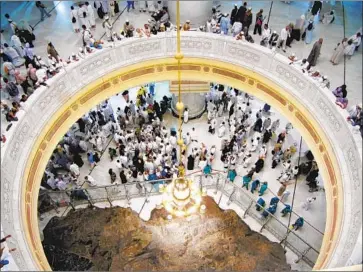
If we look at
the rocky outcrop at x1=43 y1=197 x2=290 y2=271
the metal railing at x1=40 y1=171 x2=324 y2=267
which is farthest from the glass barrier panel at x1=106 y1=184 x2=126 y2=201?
the rocky outcrop at x1=43 y1=197 x2=290 y2=271

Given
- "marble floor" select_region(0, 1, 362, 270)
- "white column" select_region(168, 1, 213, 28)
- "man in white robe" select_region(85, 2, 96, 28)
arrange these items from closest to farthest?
"marble floor" select_region(0, 1, 362, 270) → "white column" select_region(168, 1, 213, 28) → "man in white robe" select_region(85, 2, 96, 28)

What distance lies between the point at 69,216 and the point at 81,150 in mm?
3004

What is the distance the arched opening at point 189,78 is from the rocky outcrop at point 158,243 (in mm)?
2204

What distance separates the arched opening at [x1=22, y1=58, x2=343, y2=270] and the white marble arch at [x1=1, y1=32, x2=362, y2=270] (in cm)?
23

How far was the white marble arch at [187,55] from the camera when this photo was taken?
9805 mm

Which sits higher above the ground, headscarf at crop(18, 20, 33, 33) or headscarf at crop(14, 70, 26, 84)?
headscarf at crop(18, 20, 33, 33)

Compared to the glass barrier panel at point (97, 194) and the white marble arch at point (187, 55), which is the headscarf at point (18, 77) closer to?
the white marble arch at point (187, 55)

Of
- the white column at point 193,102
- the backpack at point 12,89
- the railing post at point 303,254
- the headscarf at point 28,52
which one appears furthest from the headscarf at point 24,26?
the railing post at point 303,254

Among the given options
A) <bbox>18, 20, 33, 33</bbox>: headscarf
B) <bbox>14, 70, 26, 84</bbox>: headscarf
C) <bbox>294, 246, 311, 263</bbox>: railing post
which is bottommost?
<bbox>294, 246, 311, 263</bbox>: railing post

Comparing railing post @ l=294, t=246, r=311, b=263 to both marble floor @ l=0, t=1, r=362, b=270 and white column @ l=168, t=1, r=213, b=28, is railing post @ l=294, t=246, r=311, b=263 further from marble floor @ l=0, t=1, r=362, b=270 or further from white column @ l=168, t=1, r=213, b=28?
white column @ l=168, t=1, r=213, b=28

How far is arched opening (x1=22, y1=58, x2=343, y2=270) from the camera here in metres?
11.2

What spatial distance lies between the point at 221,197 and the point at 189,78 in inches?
188

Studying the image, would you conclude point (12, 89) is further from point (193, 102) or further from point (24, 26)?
point (193, 102)

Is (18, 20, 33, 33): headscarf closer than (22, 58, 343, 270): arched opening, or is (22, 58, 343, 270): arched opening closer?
(22, 58, 343, 270): arched opening
